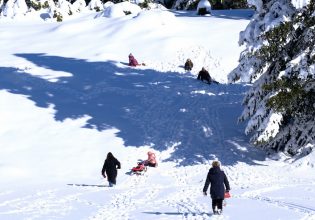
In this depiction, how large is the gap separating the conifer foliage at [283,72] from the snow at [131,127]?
3.83ft

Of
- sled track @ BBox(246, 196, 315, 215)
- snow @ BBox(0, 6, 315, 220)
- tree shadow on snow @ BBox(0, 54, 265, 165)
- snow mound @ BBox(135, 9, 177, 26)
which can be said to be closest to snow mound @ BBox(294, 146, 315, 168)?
snow @ BBox(0, 6, 315, 220)

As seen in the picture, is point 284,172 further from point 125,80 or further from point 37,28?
point 37,28

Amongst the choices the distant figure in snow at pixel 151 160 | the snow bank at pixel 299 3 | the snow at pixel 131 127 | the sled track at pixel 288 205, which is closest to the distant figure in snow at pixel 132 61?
the snow at pixel 131 127

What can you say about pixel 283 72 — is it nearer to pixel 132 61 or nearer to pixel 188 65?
pixel 188 65

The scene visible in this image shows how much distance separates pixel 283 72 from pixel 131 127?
9.19 meters

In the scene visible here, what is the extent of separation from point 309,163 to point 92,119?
11.5 metres

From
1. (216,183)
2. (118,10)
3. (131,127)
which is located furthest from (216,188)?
(118,10)

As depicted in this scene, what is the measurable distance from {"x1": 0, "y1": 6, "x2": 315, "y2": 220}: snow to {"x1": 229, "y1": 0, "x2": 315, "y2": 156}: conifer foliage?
117 cm

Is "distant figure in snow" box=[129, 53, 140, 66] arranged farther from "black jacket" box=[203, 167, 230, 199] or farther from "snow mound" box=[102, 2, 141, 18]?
"black jacket" box=[203, 167, 230, 199]

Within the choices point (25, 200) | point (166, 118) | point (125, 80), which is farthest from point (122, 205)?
point (125, 80)

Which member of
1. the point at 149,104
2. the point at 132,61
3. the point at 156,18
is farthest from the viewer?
the point at 156,18

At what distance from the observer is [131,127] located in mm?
25625

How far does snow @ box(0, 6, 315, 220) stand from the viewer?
51.2ft

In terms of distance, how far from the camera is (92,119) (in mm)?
26750
